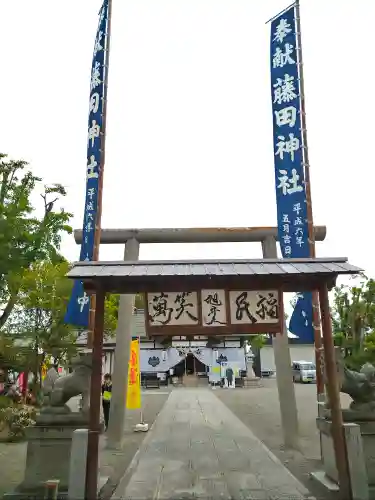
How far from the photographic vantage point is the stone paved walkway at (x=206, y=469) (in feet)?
22.7

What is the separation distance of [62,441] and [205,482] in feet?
9.72

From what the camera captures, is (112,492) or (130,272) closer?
(130,272)

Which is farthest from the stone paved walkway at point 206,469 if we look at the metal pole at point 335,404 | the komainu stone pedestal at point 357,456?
the metal pole at point 335,404

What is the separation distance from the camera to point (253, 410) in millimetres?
19594

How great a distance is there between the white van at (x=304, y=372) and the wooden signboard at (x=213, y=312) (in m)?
36.7

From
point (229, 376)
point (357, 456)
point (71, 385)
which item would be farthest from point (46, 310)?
point (229, 376)

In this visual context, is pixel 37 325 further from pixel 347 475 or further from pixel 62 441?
pixel 347 475

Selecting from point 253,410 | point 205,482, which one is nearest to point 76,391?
point 205,482

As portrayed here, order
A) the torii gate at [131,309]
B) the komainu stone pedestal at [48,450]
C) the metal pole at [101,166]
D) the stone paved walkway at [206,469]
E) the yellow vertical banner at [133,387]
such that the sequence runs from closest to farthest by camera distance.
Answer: the komainu stone pedestal at [48,450], the stone paved walkway at [206,469], the metal pole at [101,166], the torii gate at [131,309], the yellow vertical banner at [133,387]

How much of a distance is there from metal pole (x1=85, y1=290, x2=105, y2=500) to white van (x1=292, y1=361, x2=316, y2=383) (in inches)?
1492

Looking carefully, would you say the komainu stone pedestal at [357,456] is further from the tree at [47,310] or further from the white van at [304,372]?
the white van at [304,372]

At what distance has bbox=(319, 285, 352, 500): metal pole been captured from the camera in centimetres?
616

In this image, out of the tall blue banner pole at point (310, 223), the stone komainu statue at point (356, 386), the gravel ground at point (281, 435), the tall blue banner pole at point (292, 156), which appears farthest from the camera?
the tall blue banner pole at point (292, 156)

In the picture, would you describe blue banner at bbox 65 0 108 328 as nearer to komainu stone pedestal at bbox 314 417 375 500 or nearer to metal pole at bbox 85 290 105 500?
metal pole at bbox 85 290 105 500
